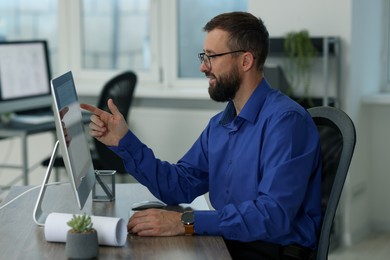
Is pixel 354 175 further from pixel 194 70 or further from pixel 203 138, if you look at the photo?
pixel 203 138

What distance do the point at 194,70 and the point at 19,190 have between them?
2.70 metres

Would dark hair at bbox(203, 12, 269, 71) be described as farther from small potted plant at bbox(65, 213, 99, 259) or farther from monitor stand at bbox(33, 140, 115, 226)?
small potted plant at bbox(65, 213, 99, 259)

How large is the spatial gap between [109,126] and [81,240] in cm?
58

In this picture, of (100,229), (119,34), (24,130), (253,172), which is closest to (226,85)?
(253,172)

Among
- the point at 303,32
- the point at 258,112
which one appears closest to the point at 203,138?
the point at 258,112

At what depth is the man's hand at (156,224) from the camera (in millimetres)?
2137

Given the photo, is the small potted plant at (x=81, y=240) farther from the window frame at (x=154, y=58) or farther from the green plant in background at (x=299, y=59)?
the window frame at (x=154, y=58)

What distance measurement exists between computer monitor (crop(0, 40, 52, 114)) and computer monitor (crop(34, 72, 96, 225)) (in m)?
2.45

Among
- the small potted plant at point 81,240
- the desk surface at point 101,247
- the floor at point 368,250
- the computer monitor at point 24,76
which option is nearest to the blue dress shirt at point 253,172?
the desk surface at point 101,247

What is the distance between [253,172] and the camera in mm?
2287

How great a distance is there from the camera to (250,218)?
2.10 m

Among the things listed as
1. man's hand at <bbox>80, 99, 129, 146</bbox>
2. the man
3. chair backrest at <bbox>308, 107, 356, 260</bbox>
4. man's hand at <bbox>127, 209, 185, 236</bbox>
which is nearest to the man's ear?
the man

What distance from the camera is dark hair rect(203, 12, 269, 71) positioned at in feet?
7.70

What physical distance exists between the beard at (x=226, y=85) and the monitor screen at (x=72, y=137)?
417mm
